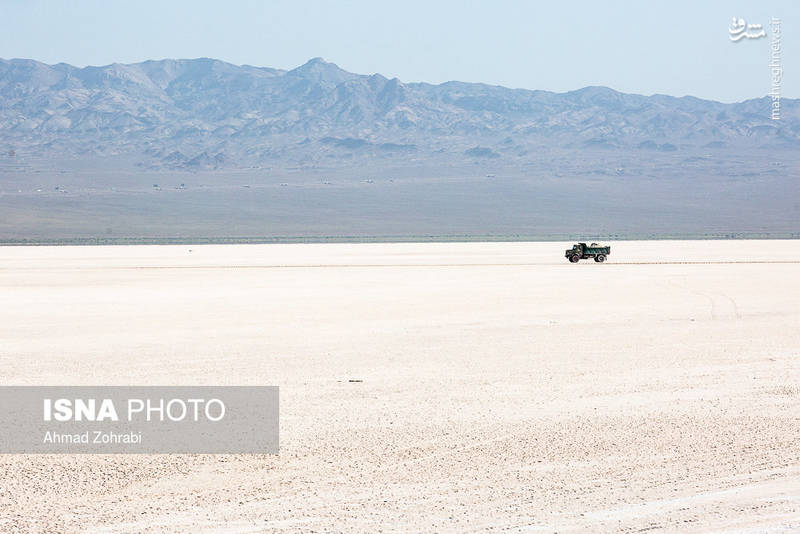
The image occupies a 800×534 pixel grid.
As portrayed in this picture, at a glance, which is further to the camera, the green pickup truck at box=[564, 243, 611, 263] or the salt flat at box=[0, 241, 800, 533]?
the green pickup truck at box=[564, 243, 611, 263]

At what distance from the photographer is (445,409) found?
2058 centimetres

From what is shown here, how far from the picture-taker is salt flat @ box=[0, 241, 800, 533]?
13883 mm

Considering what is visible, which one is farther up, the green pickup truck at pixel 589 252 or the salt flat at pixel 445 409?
the green pickup truck at pixel 589 252

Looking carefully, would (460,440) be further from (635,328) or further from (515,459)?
(635,328)

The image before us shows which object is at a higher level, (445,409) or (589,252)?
(589,252)

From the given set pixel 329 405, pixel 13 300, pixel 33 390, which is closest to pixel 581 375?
pixel 329 405

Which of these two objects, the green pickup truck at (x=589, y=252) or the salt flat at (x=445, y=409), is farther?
the green pickup truck at (x=589, y=252)

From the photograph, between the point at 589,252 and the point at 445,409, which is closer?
the point at 445,409

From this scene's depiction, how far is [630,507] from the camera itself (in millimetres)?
13938

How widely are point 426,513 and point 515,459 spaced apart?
3.19 meters

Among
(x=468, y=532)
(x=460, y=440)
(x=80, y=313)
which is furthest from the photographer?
(x=80, y=313)

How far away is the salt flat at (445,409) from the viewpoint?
13.9m

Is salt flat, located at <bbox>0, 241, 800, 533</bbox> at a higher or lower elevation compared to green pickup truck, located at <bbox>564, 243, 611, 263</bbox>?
lower

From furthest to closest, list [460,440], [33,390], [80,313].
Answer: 1. [80,313]
2. [33,390]
3. [460,440]
